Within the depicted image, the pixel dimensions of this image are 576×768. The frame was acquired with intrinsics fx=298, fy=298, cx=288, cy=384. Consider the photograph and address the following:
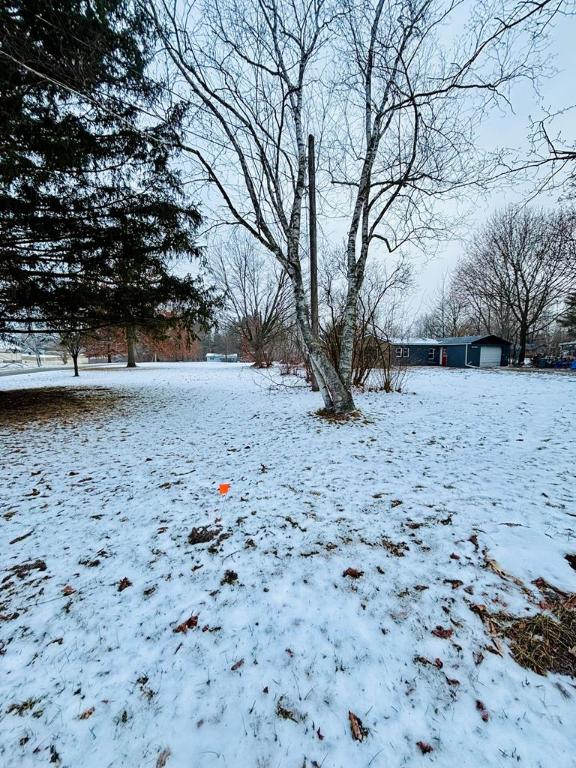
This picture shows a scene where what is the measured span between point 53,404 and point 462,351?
28252 mm

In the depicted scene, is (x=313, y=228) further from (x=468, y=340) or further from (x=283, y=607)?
(x=468, y=340)

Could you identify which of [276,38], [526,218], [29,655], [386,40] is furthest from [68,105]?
[526,218]

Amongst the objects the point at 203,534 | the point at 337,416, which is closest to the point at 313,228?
the point at 337,416

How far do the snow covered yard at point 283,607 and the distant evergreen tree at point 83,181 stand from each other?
4.32m

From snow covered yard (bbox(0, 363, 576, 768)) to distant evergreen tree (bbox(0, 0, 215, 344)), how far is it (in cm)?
432

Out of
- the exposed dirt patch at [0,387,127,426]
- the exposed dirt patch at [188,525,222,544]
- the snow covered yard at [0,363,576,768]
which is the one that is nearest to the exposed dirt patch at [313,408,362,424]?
the snow covered yard at [0,363,576,768]

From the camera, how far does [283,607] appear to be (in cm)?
187

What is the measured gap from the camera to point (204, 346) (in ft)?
180

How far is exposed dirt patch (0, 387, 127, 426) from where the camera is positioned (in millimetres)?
6809

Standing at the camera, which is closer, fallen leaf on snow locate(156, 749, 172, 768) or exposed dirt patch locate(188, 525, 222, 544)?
fallen leaf on snow locate(156, 749, 172, 768)

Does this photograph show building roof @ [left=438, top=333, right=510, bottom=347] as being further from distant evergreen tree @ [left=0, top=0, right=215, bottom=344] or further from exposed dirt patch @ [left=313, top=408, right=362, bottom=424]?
distant evergreen tree @ [left=0, top=0, right=215, bottom=344]

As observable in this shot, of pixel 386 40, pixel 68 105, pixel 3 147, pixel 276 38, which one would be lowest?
pixel 3 147

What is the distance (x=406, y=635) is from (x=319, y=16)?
875cm

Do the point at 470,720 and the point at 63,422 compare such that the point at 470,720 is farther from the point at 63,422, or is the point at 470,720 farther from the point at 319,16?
the point at 319,16
